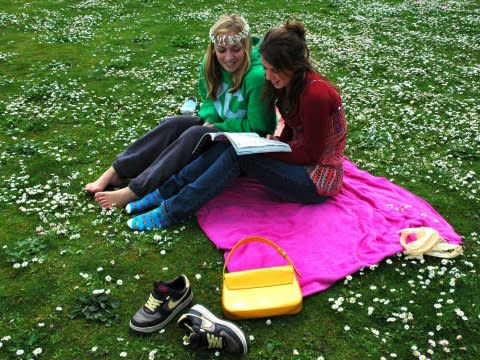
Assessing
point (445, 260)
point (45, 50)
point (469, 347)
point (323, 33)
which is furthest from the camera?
point (323, 33)

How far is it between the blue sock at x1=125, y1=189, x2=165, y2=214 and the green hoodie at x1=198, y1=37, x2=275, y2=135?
49.3 inches

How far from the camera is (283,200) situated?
585 centimetres

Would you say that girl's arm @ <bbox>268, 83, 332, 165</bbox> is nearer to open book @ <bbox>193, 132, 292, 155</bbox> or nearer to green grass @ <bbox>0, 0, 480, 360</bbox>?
open book @ <bbox>193, 132, 292, 155</bbox>

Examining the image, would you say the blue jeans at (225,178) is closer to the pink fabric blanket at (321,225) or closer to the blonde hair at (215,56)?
the pink fabric blanket at (321,225)

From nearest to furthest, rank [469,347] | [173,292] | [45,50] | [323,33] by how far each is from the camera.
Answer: [469,347]
[173,292]
[45,50]
[323,33]

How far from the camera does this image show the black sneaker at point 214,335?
12.8ft

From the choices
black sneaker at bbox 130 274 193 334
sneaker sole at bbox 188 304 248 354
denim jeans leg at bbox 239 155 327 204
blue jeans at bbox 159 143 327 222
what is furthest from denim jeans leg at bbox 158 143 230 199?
sneaker sole at bbox 188 304 248 354

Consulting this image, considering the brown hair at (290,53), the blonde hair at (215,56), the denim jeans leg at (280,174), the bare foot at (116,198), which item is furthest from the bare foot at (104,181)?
the brown hair at (290,53)

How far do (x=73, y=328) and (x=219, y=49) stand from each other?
12.0ft

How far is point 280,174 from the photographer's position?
5.34m

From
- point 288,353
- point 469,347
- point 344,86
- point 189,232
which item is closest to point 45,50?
point 344,86

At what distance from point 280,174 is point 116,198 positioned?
7.33 feet

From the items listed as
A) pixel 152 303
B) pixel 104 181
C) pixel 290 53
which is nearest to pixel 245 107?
pixel 290 53

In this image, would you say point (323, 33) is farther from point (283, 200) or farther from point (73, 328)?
point (73, 328)
